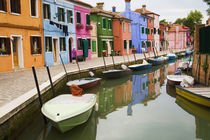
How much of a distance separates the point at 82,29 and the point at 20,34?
909 cm

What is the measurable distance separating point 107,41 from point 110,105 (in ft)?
66.5

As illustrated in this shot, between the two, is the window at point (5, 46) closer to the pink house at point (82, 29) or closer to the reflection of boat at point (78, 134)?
the reflection of boat at point (78, 134)

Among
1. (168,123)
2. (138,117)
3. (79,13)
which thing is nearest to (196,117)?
(168,123)

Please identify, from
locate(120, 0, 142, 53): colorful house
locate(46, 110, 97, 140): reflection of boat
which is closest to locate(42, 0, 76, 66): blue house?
locate(46, 110, 97, 140): reflection of boat

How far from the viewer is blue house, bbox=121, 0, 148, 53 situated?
35891mm

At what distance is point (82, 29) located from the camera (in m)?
23.5

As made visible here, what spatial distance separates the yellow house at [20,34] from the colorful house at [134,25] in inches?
790

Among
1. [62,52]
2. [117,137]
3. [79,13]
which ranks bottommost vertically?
[117,137]

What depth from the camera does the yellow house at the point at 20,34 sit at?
13.8m

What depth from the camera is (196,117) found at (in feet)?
26.8

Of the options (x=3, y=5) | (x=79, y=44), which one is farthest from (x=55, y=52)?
(x=3, y=5)

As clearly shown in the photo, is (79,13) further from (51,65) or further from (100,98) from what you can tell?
(100,98)

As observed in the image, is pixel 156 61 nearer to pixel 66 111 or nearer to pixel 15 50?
pixel 15 50

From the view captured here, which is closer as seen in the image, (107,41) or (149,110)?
(149,110)
